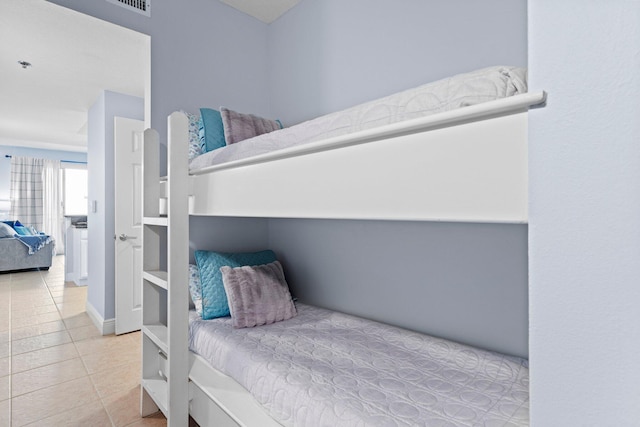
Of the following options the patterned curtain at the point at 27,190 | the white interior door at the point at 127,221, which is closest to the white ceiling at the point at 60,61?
the white interior door at the point at 127,221

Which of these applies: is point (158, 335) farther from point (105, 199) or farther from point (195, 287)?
point (105, 199)

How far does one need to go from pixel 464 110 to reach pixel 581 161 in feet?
0.63

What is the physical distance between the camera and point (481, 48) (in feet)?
4.75

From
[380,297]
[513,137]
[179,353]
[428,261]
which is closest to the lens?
[513,137]

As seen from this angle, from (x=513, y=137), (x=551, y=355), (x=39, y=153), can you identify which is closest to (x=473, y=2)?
(x=513, y=137)

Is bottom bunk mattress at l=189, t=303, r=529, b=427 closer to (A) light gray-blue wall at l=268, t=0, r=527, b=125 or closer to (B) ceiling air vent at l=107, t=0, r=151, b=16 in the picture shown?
(A) light gray-blue wall at l=268, t=0, r=527, b=125

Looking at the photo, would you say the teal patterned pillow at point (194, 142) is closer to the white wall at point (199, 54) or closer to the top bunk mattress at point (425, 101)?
the white wall at point (199, 54)

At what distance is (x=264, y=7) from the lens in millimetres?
2420

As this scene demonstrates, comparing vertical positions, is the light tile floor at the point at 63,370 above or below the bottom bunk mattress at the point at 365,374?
below

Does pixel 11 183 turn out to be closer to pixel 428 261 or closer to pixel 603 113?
pixel 428 261

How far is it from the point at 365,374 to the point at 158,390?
1.16 m

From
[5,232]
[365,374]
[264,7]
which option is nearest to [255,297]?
[365,374]

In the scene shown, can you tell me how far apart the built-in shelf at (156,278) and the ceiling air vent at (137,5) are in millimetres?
1494

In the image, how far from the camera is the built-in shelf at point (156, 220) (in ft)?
5.34
